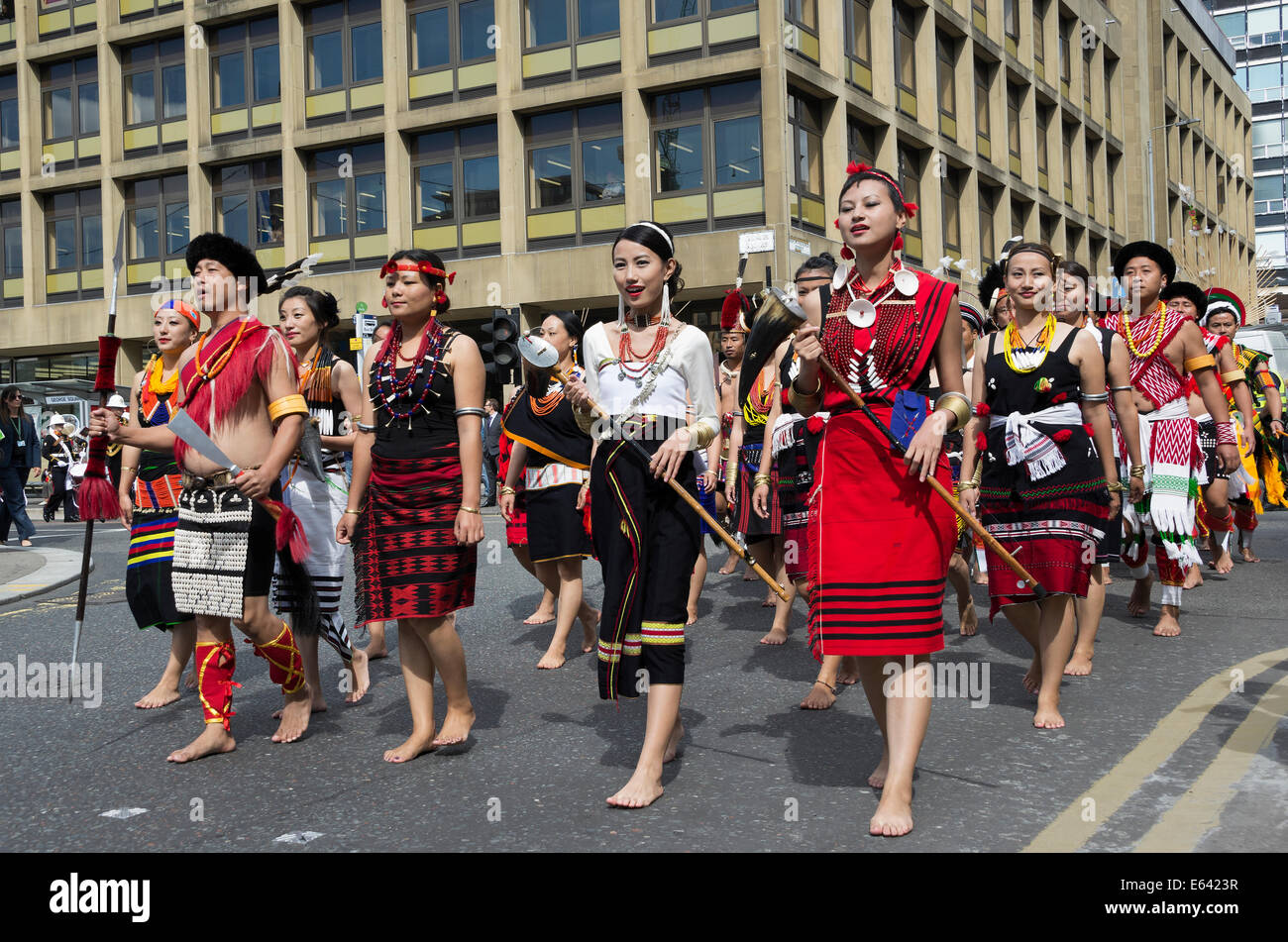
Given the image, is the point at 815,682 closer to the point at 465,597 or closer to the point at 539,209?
the point at 465,597

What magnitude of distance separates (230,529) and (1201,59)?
6779 centimetres

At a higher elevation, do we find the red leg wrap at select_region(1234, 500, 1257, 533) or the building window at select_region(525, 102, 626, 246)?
the building window at select_region(525, 102, 626, 246)

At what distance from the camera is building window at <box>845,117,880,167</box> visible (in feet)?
91.1

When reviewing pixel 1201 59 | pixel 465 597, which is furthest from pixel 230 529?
pixel 1201 59

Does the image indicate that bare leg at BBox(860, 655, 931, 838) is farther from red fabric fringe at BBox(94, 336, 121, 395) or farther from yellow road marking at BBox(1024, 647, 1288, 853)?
red fabric fringe at BBox(94, 336, 121, 395)

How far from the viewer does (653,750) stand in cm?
425

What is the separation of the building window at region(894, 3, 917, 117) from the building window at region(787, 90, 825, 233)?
4.47 metres

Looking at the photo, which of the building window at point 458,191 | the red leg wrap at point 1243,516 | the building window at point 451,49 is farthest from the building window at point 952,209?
the red leg wrap at point 1243,516

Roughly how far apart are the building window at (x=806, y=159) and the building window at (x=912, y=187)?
410 cm

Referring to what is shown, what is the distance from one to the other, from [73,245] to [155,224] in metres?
3.14

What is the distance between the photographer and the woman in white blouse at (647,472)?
4.39 m

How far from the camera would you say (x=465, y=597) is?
5.00 metres

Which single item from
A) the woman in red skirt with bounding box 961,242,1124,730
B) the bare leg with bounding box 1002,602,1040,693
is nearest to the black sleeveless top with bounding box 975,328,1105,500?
the woman in red skirt with bounding box 961,242,1124,730

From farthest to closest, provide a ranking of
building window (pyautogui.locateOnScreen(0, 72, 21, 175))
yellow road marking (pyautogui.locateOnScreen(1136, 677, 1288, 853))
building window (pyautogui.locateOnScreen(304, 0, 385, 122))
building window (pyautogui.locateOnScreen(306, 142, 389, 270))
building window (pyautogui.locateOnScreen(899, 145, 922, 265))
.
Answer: building window (pyautogui.locateOnScreen(0, 72, 21, 175)) < building window (pyautogui.locateOnScreen(899, 145, 922, 265)) < building window (pyautogui.locateOnScreen(306, 142, 389, 270)) < building window (pyautogui.locateOnScreen(304, 0, 385, 122)) < yellow road marking (pyautogui.locateOnScreen(1136, 677, 1288, 853))
